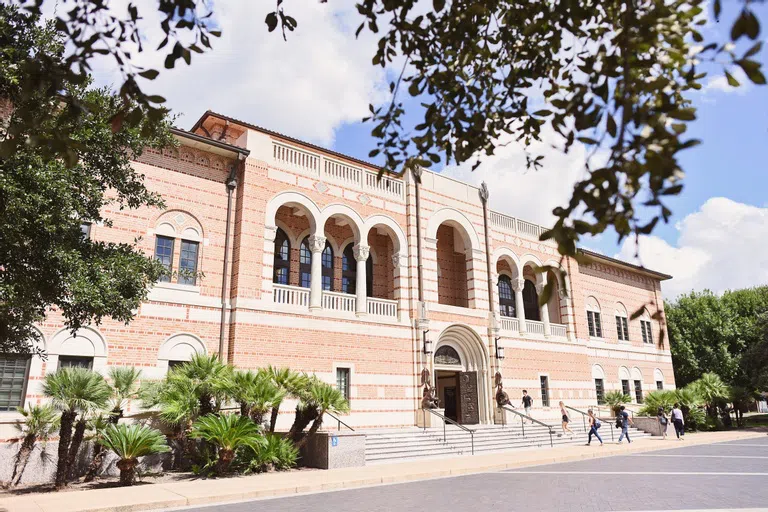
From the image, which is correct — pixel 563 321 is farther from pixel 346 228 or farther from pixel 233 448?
pixel 233 448

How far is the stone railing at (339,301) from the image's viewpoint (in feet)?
64.2

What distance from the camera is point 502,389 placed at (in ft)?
75.9

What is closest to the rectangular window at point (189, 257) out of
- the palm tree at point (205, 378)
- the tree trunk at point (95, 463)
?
the palm tree at point (205, 378)

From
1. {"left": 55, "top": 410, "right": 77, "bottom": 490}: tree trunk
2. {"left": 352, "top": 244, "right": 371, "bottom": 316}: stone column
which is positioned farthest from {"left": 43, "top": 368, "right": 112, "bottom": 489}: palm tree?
{"left": 352, "top": 244, "right": 371, "bottom": 316}: stone column

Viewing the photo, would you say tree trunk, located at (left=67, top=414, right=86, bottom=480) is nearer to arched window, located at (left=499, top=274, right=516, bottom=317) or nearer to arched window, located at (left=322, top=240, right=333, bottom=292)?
arched window, located at (left=322, top=240, right=333, bottom=292)

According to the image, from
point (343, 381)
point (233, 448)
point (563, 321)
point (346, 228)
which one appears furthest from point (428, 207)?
point (233, 448)

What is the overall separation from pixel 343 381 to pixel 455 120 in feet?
52.4

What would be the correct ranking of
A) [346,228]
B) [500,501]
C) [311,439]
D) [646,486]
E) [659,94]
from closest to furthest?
[659,94]
[500,501]
[646,486]
[311,439]
[346,228]

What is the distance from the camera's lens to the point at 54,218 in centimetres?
809

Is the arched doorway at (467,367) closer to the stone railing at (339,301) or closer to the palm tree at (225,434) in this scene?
the stone railing at (339,301)

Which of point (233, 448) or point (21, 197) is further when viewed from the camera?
point (233, 448)

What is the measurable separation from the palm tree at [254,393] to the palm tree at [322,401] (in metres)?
0.83

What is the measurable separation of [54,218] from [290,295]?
10.9 metres

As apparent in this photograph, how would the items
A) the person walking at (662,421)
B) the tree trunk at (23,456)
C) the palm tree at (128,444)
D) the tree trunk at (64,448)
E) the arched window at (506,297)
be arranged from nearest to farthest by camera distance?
the tree trunk at (64,448) → the palm tree at (128,444) → the tree trunk at (23,456) → the person walking at (662,421) → the arched window at (506,297)
